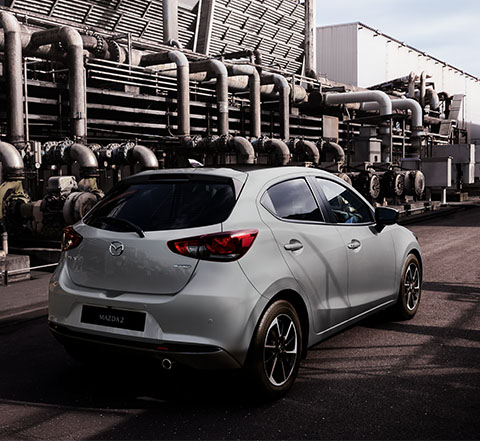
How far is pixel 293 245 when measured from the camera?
4.19 m

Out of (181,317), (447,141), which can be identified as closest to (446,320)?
(181,317)

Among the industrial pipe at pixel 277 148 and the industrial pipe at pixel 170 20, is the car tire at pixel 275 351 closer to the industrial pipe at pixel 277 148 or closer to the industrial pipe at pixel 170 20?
the industrial pipe at pixel 277 148

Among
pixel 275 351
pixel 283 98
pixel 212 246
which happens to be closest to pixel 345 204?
pixel 275 351

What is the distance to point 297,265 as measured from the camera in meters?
4.16

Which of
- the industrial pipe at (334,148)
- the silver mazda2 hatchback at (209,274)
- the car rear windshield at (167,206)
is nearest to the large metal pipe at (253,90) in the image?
the industrial pipe at (334,148)

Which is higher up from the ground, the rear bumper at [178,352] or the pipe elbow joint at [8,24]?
the pipe elbow joint at [8,24]

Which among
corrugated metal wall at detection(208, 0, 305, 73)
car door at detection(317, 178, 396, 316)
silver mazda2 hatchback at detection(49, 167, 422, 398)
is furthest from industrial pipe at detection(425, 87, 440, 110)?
silver mazda2 hatchback at detection(49, 167, 422, 398)

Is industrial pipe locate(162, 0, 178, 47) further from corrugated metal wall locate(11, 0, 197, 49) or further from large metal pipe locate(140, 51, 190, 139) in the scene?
large metal pipe locate(140, 51, 190, 139)

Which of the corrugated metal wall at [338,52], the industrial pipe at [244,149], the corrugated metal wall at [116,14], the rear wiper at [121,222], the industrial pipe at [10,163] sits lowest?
the rear wiper at [121,222]

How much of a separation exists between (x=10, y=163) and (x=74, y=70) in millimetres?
5968

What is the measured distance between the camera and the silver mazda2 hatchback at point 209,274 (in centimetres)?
365

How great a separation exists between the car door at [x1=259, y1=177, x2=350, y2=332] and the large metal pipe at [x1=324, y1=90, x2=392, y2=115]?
26.4 m

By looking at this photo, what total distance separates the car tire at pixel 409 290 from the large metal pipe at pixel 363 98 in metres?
24.8

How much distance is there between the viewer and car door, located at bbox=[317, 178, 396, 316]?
4906 millimetres
